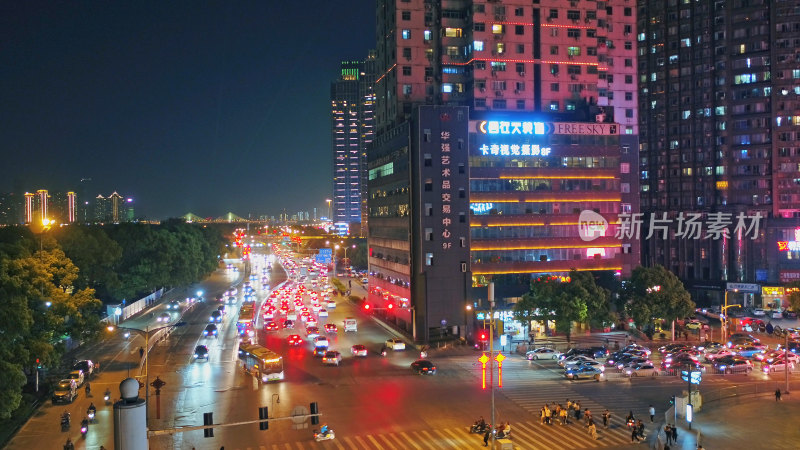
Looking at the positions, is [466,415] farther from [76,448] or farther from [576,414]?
[76,448]

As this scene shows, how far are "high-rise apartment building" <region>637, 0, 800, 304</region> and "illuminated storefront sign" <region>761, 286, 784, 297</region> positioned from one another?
716mm

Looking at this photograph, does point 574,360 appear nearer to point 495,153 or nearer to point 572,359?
point 572,359

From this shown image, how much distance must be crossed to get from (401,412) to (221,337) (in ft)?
117

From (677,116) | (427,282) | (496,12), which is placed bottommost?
(427,282)

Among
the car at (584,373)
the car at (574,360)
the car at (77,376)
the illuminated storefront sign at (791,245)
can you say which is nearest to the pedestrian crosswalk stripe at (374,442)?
the car at (584,373)

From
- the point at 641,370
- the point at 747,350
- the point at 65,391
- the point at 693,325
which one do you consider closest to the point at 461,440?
the point at 641,370

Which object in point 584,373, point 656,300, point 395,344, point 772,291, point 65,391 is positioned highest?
point 656,300

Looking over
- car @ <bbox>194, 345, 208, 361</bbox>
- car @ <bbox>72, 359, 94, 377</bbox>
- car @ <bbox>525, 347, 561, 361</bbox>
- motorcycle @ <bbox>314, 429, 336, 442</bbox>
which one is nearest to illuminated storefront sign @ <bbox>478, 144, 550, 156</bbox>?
car @ <bbox>525, 347, 561, 361</bbox>

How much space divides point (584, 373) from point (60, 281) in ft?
138

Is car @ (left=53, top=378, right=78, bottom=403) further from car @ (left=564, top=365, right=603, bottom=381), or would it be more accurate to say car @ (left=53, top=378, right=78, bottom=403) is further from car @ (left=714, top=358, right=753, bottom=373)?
car @ (left=714, top=358, right=753, bottom=373)

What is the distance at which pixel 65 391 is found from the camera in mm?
43594

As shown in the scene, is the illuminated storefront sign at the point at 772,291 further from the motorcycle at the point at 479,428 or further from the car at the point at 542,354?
the motorcycle at the point at 479,428

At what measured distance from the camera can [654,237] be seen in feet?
366

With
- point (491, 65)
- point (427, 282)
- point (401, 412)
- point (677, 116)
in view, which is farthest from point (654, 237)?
point (401, 412)
